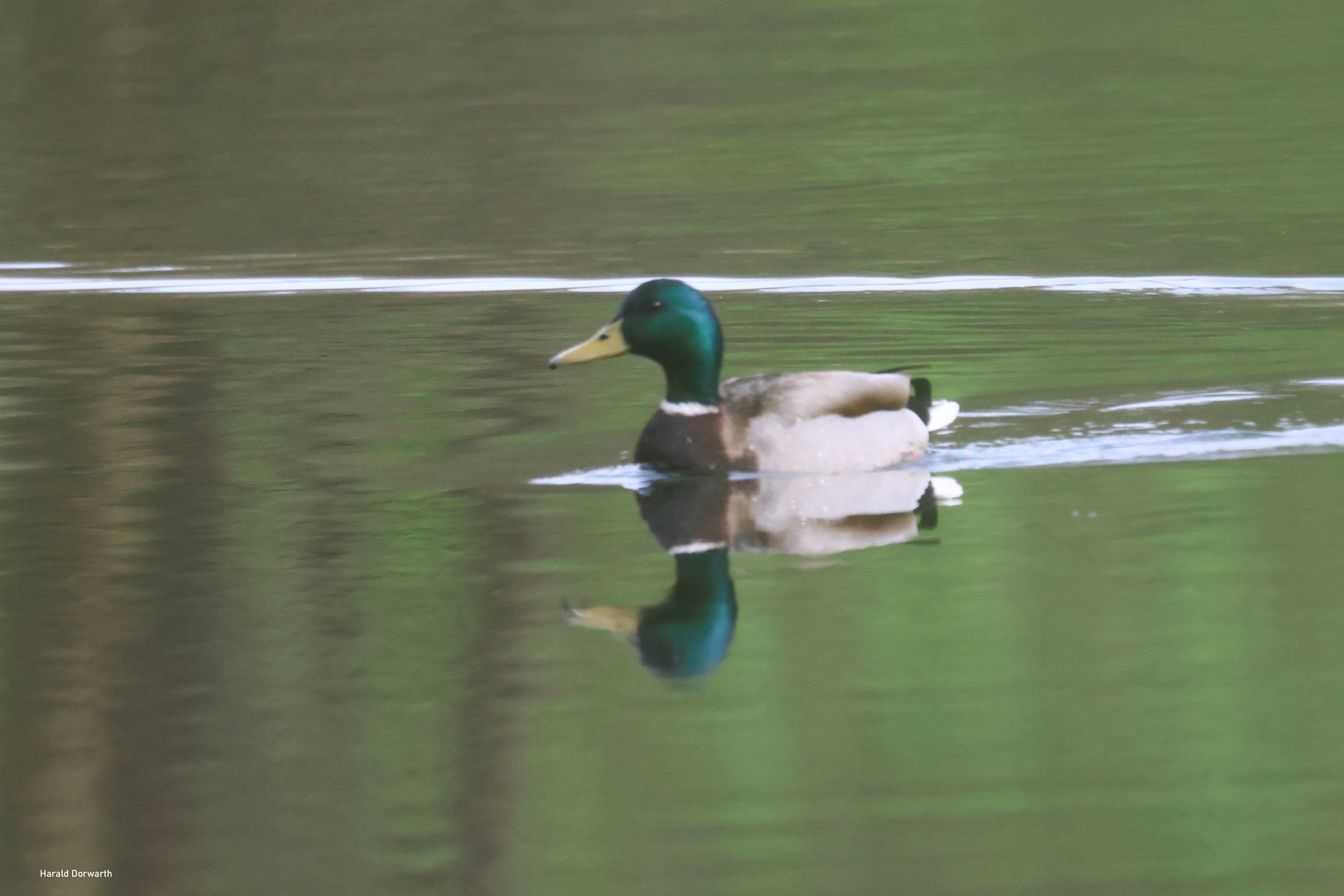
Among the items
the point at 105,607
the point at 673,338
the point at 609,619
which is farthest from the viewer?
the point at 673,338

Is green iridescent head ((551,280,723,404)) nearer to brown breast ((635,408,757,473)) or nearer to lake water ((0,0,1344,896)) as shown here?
brown breast ((635,408,757,473))

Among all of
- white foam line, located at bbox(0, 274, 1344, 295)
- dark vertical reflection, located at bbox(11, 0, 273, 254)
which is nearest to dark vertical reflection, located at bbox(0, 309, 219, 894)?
white foam line, located at bbox(0, 274, 1344, 295)

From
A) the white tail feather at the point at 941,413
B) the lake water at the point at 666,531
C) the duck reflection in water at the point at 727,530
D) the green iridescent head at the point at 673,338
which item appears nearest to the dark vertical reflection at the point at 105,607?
the lake water at the point at 666,531

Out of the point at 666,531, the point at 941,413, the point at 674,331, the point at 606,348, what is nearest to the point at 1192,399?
the point at 941,413

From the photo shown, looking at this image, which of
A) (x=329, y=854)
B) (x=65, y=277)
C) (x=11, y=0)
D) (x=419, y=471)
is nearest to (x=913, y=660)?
(x=329, y=854)

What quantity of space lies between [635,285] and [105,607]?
773cm

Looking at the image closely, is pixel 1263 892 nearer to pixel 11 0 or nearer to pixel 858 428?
pixel 858 428

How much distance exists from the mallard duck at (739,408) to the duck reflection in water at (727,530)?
0.09m

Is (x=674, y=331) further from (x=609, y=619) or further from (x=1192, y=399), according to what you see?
(x=609, y=619)

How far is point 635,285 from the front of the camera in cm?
1523

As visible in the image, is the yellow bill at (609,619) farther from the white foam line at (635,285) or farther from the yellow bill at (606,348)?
the white foam line at (635,285)

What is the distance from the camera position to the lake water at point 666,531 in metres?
5.66

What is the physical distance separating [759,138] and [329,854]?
55.1 ft

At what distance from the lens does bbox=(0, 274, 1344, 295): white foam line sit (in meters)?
14.3
